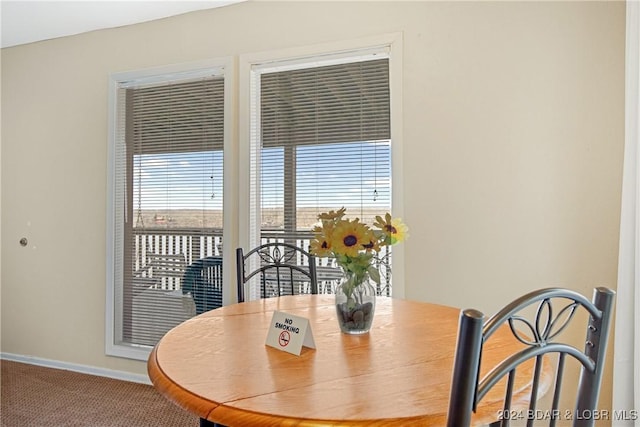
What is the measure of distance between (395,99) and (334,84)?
41 centimetres

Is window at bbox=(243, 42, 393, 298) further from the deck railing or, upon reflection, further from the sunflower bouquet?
the sunflower bouquet

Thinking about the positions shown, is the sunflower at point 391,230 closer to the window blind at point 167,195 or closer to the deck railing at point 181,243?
the deck railing at point 181,243

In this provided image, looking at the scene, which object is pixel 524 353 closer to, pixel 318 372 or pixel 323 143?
pixel 318 372

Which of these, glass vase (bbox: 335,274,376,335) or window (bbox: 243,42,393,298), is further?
window (bbox: 243,42,393,298)

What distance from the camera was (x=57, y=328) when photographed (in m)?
3.27

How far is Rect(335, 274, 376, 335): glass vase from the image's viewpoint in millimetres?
1329

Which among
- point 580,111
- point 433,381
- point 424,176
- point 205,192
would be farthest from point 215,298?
point 580,111

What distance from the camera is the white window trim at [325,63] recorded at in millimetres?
2434

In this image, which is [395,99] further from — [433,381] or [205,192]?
[433,381]

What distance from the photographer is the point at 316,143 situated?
2.67 metres

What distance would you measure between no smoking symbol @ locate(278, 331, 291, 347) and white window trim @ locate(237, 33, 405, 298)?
132cm

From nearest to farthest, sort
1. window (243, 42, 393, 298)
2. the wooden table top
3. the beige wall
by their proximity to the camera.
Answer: the wooden table top
the beige wall
window (243, 42, 393, 298)

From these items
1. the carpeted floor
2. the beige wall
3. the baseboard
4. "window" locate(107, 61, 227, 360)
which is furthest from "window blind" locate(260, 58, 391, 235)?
the baseboard

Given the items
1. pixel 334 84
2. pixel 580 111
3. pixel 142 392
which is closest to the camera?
pixel 580 111
